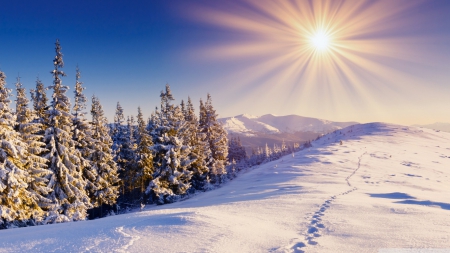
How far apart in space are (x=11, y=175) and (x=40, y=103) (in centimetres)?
1038

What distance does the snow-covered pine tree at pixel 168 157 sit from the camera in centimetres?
2956

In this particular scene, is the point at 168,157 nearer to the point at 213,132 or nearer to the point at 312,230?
the point at 213,132

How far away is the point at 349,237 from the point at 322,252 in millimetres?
1199

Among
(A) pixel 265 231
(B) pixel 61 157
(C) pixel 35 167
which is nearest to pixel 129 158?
(B) pixel 61 157

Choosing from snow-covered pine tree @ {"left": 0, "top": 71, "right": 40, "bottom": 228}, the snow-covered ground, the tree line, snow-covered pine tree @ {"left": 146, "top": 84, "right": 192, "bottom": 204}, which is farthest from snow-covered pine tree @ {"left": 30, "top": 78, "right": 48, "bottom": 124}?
the snow-covered ground

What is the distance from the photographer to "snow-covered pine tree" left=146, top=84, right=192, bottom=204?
29562mm

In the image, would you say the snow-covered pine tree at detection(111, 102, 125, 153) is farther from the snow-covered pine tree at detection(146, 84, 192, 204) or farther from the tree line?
the snow-covered pine tree at detection(146, 84, 192, 204)

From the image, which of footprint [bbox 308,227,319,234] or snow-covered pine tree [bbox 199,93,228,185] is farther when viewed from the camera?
snow-covered pine tree [bbox 199,93,228,185]

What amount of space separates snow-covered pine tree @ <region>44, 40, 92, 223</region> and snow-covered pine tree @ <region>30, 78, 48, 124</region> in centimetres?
164

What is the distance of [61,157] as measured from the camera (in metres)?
22.1

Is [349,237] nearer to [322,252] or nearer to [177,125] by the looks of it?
[322,252]

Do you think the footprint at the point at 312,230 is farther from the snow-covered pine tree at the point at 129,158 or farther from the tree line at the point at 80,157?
the snow-covered pine tree at the point at 129,158

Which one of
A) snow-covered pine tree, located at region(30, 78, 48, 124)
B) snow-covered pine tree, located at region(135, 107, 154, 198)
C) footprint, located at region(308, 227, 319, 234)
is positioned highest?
snow-covered pine tree, located at region(30, 78, 48, 124)

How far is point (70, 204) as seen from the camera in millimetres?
21703
